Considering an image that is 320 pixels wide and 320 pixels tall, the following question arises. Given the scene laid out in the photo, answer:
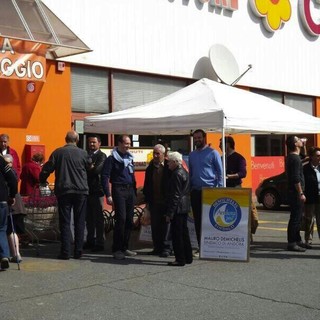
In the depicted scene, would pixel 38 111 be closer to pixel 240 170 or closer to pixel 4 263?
pixel 240 170

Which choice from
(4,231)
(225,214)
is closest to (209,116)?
(225,214)

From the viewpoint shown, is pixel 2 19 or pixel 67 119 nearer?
pixel 2 19

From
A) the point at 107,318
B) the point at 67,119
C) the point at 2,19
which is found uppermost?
the point at 2,19

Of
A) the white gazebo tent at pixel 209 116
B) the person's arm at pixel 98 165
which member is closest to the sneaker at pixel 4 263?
the person's arm at pixel 98 165

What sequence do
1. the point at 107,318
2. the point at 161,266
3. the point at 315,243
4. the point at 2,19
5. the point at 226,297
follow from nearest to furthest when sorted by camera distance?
1. the point at 107,318
2. the point at 226,297
3. the point at 161,266
4. the point at 315,243
5. the point at 2,19

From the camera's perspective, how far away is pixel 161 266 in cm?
797

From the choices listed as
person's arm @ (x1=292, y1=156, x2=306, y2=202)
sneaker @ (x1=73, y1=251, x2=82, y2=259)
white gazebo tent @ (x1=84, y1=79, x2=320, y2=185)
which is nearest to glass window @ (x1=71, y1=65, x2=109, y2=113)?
white gazebo tent @ (x1=84, y1=79, x2=320, y2=185)

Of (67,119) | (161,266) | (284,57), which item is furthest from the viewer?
(284,57)

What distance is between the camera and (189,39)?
662 inches

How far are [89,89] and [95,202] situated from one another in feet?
19.2

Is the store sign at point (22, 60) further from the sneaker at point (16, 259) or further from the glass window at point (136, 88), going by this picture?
the sneaker at point (16, 259)

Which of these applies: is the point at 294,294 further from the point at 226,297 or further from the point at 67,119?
the point at 67,119

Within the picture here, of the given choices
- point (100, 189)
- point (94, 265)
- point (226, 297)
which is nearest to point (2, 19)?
point (100, 189)

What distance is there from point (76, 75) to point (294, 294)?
9577mm
